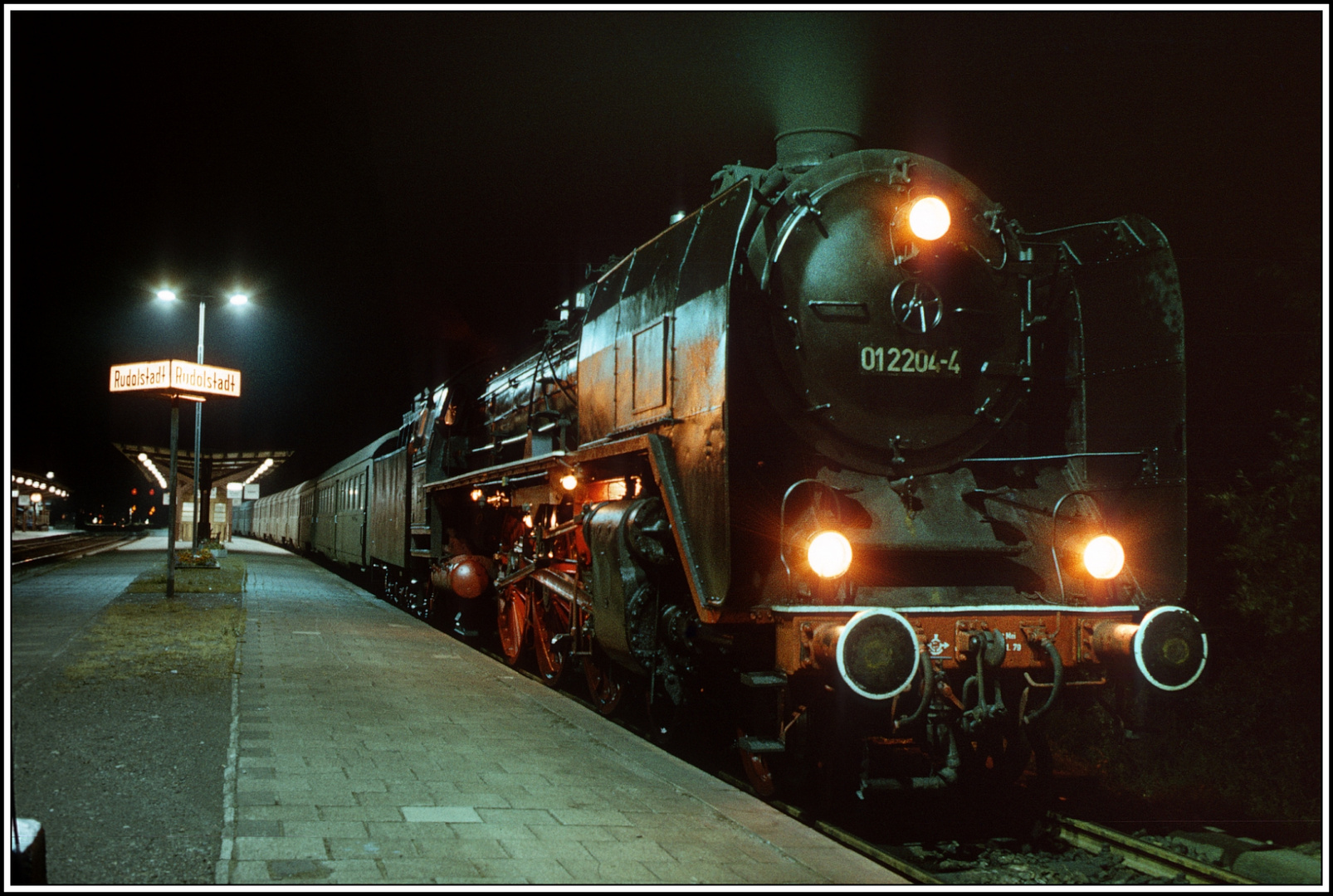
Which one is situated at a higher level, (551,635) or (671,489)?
(671,489)

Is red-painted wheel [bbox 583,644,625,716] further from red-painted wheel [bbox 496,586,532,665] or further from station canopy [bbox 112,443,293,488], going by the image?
station canopy [bbox 112,443,293,488]

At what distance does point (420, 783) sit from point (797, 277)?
127 inches

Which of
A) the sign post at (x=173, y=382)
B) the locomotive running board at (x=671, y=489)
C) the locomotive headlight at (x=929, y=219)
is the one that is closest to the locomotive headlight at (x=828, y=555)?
the locomotive running board at (x=671, y=489)

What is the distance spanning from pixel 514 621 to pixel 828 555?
18.9 ft

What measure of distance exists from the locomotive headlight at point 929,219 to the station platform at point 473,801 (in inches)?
121

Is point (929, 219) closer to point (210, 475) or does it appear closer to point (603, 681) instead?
point (603, 681)

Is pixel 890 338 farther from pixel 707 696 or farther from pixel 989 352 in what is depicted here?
pixel 707 696

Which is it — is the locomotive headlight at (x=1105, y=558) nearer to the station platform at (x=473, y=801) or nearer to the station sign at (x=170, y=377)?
the station platform at (x=473, y=801)

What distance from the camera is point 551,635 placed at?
30.0ft

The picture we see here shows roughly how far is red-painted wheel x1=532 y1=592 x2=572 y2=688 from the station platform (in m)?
0.39


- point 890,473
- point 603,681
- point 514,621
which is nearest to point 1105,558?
A: point 890,473

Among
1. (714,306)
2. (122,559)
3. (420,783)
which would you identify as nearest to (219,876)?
(420,783)

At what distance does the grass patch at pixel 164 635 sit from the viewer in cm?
859

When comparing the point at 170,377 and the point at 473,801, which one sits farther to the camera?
the point at 170,377
